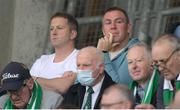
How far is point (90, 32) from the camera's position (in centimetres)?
1123

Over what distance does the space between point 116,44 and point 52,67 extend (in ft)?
2.24

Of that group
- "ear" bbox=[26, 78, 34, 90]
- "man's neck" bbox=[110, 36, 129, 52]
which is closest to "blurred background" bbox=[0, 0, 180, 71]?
"man's neck" bbox=[110, 36, 129, 52]

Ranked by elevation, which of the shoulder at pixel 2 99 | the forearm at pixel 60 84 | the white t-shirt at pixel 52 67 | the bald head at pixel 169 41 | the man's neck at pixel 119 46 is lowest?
the shoulder at pixel 2 99

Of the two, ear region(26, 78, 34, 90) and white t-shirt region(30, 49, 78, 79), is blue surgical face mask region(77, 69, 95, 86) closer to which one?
ear region(26, 78, 34, 90)

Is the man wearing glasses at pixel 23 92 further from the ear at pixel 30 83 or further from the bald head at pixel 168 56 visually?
the bald head at pixel 168 56

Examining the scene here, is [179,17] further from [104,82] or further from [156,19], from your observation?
[104,82]

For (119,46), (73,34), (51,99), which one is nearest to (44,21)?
(73,34)

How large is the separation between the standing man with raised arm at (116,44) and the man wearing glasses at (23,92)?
565 mm

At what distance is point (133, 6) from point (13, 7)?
5.12 ft

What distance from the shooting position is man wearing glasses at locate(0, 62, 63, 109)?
8555 millimetres

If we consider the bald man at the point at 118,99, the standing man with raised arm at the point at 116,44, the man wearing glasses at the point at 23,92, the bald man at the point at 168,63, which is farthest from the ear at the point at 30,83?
the bald man at the point at 118,99

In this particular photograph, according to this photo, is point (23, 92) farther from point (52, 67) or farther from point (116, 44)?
point (116, 44)

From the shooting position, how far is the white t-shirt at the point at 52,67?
9180 mm

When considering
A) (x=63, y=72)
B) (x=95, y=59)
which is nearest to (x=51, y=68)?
(x=63, y=72)
